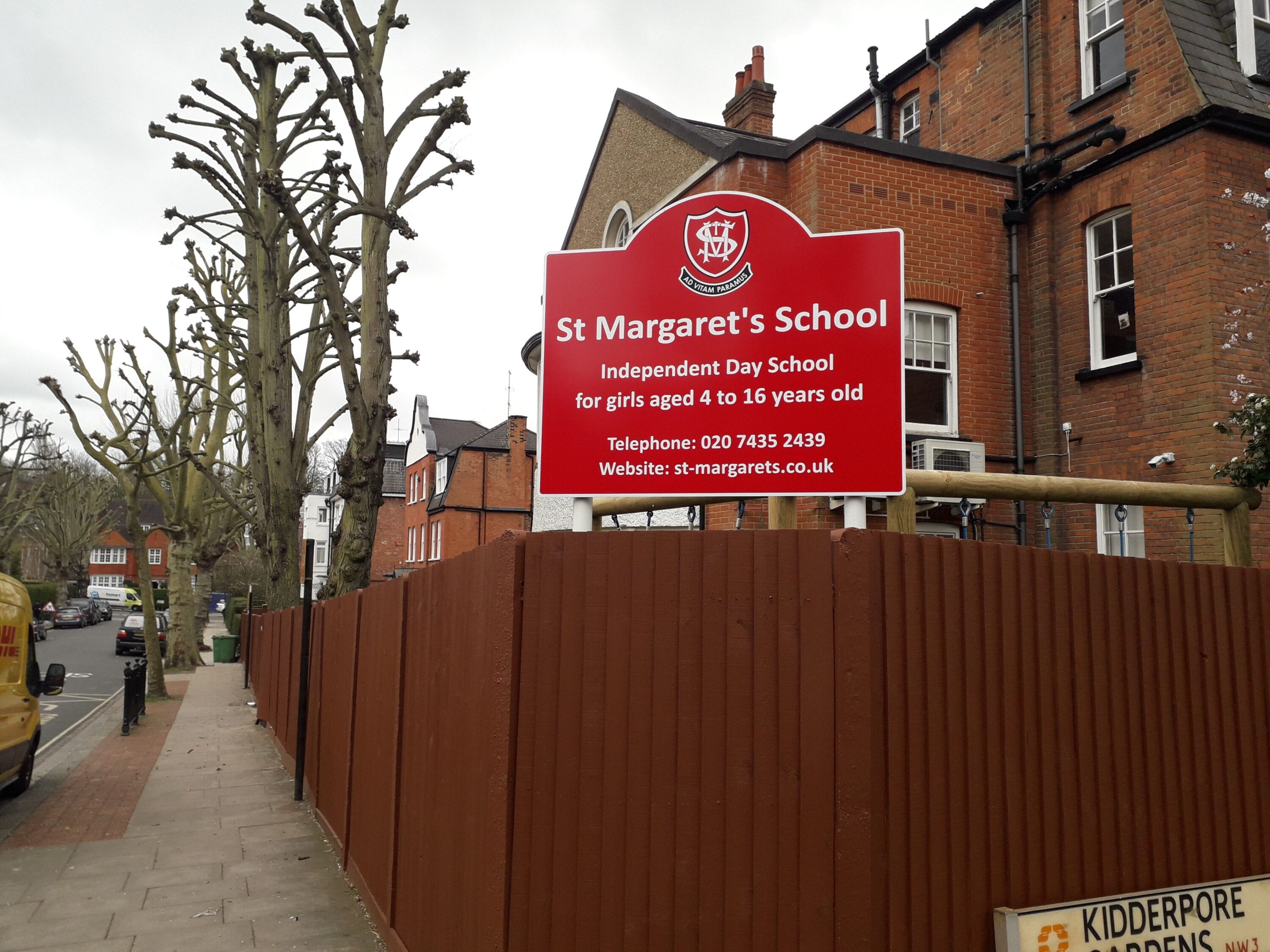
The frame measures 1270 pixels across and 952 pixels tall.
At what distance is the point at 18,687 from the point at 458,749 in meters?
7.82

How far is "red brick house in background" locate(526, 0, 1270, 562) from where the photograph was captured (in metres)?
9.84

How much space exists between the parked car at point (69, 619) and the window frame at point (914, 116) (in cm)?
5281

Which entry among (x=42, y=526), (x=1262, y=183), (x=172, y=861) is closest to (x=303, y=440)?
(x=172, y=861)

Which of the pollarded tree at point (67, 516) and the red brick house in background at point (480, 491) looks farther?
the pollarded tree at point (67, 516)

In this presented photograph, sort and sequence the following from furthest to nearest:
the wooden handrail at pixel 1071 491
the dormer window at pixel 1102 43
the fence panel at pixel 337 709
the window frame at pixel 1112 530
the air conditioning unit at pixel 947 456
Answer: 1. the dormer window at pixel 1102 43
2. the window frame at pixel 1112 530
3. the air conditioning unit at pixel 947 456
4. the fence panel at pixel 337 709
5. the wooden handrail at pixel 1071 491

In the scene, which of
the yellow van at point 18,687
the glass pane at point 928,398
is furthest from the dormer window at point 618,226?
the yellow van at point 18,687

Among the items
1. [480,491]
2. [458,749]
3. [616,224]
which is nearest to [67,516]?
[480,491]

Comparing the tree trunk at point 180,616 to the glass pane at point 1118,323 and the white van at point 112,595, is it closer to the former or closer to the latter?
the glass pane at point 1118,323

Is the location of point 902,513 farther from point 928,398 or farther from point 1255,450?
point 928,398

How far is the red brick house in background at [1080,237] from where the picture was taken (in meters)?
9.84

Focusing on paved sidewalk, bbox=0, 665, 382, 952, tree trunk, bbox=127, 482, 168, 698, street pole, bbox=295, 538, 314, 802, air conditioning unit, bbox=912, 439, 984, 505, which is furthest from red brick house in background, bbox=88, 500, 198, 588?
air conditioning unit, bbox=912, 439, 984, 505

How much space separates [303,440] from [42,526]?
5818 centimetres

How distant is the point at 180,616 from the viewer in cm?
2653

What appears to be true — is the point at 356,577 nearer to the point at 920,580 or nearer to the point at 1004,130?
the point at 920,580
